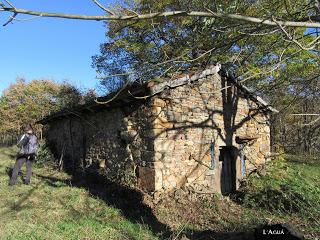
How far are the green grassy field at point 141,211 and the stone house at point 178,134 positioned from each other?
58 cm

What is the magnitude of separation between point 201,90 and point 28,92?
18977mm

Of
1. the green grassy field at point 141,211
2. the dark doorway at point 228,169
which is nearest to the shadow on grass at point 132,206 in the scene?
the green grassy field at point 141,211

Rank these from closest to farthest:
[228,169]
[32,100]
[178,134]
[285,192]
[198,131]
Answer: [178,134]
[198,131]
[285,192]
[228,169]
[32,100]

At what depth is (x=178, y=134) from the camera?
31.3ft

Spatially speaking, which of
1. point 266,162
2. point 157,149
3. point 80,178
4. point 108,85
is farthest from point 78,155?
point 108,85

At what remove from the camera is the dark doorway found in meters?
11.0

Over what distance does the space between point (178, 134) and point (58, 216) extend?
12.1ft

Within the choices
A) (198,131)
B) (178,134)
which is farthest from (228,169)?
(178,134)

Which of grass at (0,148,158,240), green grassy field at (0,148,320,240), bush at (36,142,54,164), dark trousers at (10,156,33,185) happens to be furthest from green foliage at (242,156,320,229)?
bush at (36,142,54,164)

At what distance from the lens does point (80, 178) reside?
11.8 metres

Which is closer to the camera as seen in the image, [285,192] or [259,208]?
[259,208]

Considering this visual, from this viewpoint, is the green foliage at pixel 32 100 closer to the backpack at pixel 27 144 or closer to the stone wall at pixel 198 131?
the backpack at pixel 27 144

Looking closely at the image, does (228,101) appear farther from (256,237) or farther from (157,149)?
(256,237)

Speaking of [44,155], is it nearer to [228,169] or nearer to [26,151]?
[26,151]
